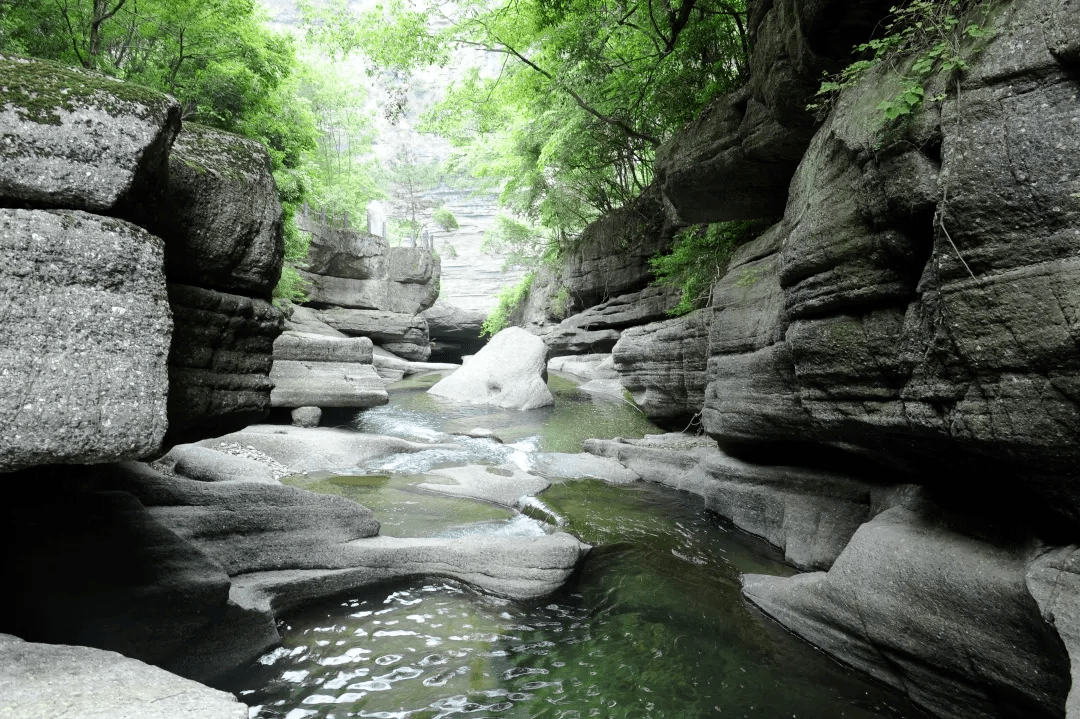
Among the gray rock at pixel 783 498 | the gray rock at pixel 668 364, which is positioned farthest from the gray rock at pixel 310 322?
the gray rock at pixel 783 498

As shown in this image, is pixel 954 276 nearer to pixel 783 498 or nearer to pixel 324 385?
pixel 783 498

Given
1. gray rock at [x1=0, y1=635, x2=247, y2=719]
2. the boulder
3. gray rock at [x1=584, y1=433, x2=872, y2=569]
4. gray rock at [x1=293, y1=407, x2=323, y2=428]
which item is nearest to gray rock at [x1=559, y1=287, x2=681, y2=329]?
the boulder

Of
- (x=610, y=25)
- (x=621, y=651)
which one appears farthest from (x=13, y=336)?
(x=610, y=25)

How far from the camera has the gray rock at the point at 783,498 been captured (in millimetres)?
6355

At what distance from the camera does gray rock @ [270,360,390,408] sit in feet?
41.1

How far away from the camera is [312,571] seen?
5.57m

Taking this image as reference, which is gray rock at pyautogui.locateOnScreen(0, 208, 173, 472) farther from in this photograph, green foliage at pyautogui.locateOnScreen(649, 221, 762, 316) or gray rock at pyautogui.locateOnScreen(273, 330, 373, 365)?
gray rock at pyautogui.locateOnScreen(273, 330, 373, 365)

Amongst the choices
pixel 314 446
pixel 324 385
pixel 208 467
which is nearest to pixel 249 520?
pixel 208 467

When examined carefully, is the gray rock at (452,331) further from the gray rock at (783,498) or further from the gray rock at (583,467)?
the gray rock at (783,498)

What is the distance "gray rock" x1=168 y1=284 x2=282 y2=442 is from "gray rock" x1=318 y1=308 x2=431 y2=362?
89.0ft

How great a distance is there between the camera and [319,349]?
43.9 ft

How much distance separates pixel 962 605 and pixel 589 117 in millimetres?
12931

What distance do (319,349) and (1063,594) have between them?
13545 millimetres

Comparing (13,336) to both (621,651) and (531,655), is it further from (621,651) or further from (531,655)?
(621,651)
